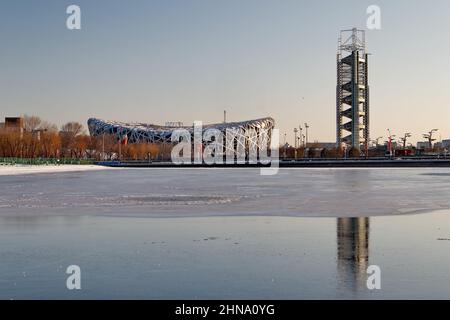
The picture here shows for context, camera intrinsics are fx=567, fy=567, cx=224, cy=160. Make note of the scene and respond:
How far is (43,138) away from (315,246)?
10640cm

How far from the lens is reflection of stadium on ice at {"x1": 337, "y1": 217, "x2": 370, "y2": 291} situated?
7.53 meters

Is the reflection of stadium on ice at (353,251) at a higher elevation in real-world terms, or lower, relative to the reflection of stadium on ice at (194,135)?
lower

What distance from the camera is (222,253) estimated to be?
959cm

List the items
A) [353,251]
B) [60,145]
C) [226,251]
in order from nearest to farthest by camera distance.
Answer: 1. [353,251]
2. [226,251]
3. [60,145]

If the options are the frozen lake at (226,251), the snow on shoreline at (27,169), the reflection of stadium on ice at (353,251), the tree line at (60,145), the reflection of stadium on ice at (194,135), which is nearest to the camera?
the frozen lake at (226,251)

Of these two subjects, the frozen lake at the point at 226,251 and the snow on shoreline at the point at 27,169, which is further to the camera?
the snow on shoreline at the point at 27,169

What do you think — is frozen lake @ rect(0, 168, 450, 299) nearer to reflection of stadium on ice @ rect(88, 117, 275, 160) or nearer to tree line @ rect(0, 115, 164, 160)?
tree line @ rect(0, 115, 164, 160)

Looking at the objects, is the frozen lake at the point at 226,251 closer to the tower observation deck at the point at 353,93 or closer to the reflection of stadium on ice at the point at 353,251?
the reflection of stadium on ice at the point at 353,251

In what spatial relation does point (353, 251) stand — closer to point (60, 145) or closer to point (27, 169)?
point (27, 169)

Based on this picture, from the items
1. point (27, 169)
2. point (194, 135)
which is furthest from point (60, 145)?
point (194, 135)

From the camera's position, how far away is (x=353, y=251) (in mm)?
9680

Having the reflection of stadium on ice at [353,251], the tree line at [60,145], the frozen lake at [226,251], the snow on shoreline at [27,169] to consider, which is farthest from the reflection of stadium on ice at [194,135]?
the reflection of stadium on ice at [353,251]

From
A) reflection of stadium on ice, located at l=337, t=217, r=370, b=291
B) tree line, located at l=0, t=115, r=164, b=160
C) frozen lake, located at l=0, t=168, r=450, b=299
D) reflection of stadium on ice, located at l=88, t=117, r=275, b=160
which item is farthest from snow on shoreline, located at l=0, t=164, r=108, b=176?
reflection of stadium on ice, located at l=88, t=117, r=275, b=160

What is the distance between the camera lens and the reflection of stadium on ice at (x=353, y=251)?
7531 mm
